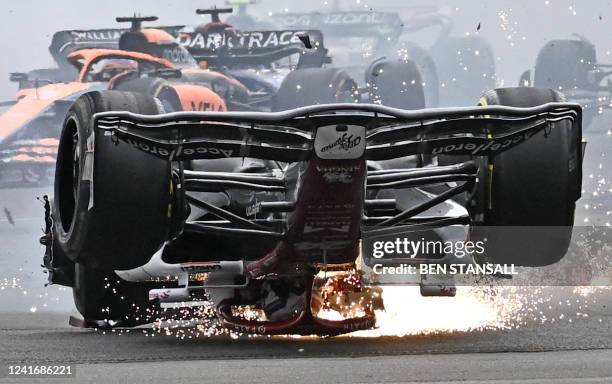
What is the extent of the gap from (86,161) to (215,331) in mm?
2273

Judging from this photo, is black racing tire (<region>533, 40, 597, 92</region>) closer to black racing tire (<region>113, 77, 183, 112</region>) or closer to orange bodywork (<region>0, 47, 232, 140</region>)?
orange bodywork (<region>0, 47, 232, 140</region>)

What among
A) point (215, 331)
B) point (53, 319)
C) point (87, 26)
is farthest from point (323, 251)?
point (87, 26)

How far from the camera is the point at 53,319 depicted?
1038 cm

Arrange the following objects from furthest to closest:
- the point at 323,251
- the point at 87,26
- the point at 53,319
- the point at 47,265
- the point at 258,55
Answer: the point at 87,26
the point at 258,55
the point at 53,319
the point at 47,265
the point at 323,251

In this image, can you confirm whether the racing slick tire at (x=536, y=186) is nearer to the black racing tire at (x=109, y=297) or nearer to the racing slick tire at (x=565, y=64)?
the black racing tire at (x=109, y=297)

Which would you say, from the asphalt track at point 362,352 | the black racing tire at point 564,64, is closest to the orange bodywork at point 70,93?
the black racing tire at point 564,64

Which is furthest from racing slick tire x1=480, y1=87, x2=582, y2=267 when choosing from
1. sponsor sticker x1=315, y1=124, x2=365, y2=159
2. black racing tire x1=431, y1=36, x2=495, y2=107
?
black racing tire x1=431, y1=36, x2=495, y2=107

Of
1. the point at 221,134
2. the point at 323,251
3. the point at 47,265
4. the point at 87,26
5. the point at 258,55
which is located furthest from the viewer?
the point at 87,26

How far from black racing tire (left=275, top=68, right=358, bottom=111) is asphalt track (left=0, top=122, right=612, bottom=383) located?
9840mm

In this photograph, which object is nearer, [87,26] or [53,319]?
[53,319]

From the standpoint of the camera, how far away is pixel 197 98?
77.6 feet

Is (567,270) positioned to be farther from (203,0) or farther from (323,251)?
(203,0)

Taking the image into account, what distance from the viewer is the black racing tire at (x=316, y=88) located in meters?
19.9

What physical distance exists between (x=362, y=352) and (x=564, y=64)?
1812cm
